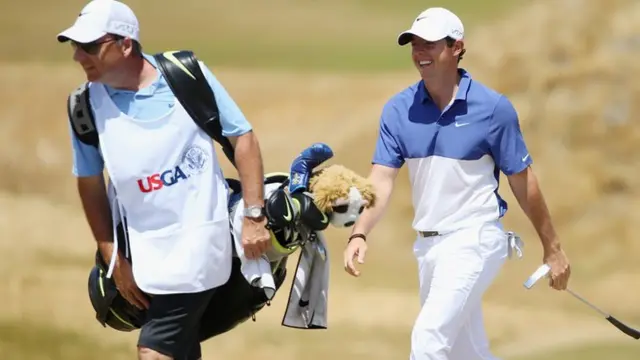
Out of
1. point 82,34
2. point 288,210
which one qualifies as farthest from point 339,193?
point 82,34

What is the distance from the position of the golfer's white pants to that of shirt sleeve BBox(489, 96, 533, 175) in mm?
243

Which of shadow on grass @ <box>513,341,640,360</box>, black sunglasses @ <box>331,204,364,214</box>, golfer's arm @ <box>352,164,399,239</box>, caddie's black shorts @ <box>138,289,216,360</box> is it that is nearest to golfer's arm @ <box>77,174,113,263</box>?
caddie's black shorts @ <box>138,289,216,360</box>

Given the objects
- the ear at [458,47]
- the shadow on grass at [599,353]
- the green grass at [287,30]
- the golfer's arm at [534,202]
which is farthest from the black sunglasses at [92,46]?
the green grass at [287,30]

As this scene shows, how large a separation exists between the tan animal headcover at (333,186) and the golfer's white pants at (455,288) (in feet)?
1.42

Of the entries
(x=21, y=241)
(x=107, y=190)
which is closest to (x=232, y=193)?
(x=107, y=190)

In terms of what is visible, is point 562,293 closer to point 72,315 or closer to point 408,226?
point 408,226

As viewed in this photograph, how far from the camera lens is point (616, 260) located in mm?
8461

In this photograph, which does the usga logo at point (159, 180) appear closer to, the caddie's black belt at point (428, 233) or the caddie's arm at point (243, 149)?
the caddie's arm at point (243, 149)

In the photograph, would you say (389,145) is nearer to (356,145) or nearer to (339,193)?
(339,193)

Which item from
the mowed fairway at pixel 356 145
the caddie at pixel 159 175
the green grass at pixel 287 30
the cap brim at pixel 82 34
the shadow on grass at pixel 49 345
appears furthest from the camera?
the green grass at pixel 287 30

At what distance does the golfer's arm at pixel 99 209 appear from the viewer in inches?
174

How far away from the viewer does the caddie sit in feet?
13.9

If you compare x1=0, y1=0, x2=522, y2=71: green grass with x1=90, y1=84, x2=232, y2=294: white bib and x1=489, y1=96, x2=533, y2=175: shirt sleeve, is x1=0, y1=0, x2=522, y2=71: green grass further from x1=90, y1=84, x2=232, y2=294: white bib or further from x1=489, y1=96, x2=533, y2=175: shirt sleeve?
x1=90, y1=84, x2=232, y2=294: white bib

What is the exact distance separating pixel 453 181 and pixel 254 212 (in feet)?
2.78
